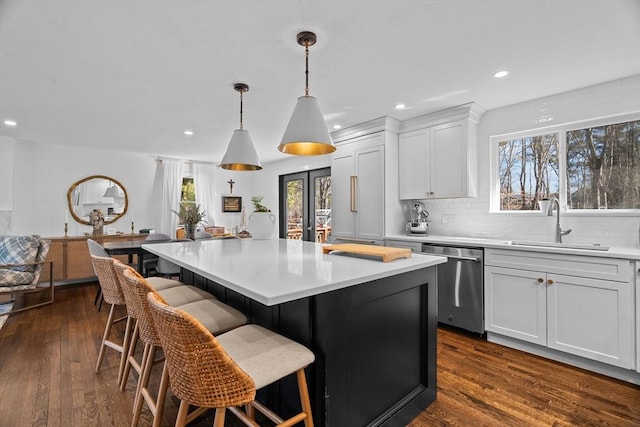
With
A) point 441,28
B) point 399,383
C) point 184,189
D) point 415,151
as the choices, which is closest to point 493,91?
point 415,151

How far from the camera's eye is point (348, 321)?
1386 mm

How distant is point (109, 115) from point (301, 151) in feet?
9.11

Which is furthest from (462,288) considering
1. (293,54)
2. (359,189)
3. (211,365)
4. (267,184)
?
(267,184)

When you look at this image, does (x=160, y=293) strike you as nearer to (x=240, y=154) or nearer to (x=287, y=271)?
(x=287, y=271)

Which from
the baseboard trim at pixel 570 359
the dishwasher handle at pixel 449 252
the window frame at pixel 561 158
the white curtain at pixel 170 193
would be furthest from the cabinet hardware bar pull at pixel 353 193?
the white curtain at pixel 170 193

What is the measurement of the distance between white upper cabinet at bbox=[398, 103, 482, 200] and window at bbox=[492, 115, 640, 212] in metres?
0.35

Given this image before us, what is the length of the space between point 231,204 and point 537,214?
5.77m

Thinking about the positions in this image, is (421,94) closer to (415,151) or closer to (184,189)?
(415,151)

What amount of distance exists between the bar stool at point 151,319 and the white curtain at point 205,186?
503 cm

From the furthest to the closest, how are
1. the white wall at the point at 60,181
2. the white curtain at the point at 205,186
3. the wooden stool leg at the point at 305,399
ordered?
the white curtain at the point at 205,186 < the white wall at the point at 60,181 < the wooden stool leg at the point at 305,399

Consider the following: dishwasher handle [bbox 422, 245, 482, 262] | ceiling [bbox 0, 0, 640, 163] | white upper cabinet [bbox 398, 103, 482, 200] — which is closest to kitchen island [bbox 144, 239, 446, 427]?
dishwasher handle [bbox 422, 245, 482, 262]

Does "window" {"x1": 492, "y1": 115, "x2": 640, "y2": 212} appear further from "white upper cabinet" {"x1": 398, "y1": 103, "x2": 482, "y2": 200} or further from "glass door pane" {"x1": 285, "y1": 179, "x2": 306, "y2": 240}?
"glass door pane" {"x1": 285, "y1": 179, "x2": 306, "y2": 240}

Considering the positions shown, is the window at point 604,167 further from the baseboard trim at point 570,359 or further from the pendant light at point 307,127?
the pendant light at point 307,127

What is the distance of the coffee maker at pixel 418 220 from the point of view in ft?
12.2
